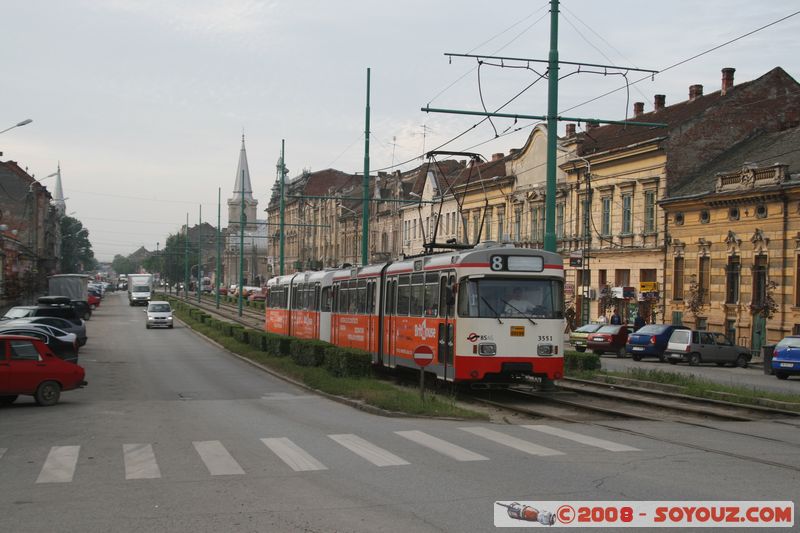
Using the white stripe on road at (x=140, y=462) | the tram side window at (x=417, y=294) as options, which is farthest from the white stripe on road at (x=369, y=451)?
the tram side window at (x=417, y=294)

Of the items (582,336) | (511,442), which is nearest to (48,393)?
(511,442)

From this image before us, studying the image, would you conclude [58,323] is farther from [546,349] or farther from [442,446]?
[442,446]

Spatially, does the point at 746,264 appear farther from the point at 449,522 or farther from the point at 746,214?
the point at 449,522

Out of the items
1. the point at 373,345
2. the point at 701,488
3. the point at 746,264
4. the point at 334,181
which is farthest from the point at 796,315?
the point at 334,181

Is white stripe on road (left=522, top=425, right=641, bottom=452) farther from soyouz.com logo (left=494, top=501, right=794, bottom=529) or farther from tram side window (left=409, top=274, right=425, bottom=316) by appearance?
tram side window (left=409, top=274, right=425, bottom=316)

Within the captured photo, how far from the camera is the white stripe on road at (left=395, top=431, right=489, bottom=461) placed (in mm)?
12418

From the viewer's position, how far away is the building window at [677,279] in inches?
1845

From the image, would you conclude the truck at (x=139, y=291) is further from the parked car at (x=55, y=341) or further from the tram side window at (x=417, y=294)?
the tram side window at (x=417, y=294)

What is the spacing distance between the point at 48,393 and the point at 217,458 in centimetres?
881

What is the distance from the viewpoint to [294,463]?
1216 centimetres

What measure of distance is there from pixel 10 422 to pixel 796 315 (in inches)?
1257

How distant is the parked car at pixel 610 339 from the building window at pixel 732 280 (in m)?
5.06

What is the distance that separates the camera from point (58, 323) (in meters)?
36.4

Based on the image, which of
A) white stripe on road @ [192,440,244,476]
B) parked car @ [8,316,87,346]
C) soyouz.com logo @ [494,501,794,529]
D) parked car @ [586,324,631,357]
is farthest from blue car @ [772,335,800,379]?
parked car @ [8,316,87,346]
